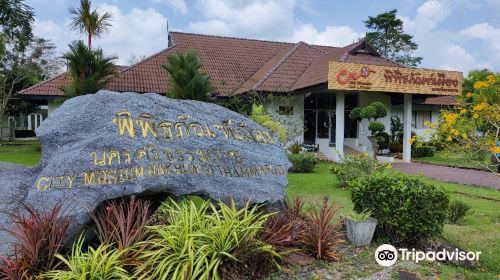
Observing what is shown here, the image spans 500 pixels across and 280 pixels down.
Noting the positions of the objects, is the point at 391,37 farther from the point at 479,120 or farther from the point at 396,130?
the point at 479,120

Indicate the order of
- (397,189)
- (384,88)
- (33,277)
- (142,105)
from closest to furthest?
(33,277), (397,189), (142,105), (384,88)

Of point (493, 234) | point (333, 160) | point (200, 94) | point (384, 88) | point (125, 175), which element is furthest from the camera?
point (333, 160)

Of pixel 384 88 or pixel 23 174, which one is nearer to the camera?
pixel 23 174

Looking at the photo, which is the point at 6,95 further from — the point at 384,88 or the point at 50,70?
the point at 384,88

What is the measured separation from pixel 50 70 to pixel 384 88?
999 inches

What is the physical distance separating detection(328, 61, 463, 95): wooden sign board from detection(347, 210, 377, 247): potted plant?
1049 centimetres

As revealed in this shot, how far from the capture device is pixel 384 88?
1611 cm

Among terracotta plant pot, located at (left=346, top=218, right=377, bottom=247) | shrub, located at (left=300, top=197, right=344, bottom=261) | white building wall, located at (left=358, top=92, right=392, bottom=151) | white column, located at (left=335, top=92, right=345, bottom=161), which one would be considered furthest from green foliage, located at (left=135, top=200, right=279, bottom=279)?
white building wall, located at (left=358, top=92, right=392, bottom=151)

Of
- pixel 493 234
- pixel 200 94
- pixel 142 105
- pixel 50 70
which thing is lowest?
pixel 493 234

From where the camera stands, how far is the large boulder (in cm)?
438

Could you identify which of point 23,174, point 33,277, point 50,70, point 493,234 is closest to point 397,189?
point 493,234

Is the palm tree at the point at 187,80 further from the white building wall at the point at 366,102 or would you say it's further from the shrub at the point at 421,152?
the shrub at the point at 421,152

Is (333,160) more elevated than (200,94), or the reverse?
(200,94)

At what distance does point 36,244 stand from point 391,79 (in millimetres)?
15148
